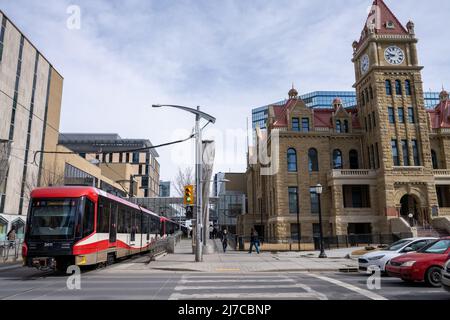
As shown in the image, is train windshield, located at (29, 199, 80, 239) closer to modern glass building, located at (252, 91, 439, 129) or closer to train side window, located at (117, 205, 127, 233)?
train side window, located at (117, 205, 127, 233)

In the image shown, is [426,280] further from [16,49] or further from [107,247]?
[16,49]

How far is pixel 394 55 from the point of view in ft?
136

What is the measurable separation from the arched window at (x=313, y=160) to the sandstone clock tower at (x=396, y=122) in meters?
5.92

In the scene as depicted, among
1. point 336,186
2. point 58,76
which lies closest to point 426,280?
point 336,186

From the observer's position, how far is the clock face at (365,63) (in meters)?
42.4

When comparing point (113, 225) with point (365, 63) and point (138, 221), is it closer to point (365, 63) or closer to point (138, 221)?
point (138, 221)

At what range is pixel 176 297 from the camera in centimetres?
905

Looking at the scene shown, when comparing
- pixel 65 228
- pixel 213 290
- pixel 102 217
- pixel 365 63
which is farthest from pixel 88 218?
pixel 365 63

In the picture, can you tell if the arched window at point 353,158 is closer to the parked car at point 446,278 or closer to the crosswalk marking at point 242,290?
the crosswalk marking at point 242,290

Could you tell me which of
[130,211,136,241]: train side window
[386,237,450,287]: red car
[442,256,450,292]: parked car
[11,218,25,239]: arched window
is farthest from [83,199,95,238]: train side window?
[11,218,25,239]: arched window

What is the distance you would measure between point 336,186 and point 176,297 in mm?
33551

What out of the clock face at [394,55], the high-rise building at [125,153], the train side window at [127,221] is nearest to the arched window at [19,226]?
the train side window at [127,221]

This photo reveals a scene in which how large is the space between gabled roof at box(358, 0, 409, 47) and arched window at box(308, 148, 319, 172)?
14802 millimetres

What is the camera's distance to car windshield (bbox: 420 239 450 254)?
1127 cm
